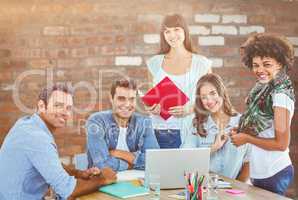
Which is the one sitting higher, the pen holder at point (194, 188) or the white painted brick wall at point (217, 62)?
the white painted brick wall at point (217, 62)

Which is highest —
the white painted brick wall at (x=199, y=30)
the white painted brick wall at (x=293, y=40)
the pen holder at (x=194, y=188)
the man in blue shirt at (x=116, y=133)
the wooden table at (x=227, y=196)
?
the white painted brick wall at (x=199, y=30)

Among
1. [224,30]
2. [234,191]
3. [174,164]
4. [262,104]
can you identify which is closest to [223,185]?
[234,191]

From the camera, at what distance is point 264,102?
385 centimetres

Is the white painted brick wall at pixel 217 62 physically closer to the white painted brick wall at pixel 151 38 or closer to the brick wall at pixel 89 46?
the brick wall at pixel 89 46

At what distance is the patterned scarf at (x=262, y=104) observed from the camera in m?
3.79

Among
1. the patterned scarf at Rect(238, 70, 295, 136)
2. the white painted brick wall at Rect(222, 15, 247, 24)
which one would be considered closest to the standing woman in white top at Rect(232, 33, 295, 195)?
the patterned scarf at Rect(238, 70, 295, 136)

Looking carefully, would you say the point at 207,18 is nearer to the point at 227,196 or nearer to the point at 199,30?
the point at 199,30

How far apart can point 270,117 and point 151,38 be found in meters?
1.10

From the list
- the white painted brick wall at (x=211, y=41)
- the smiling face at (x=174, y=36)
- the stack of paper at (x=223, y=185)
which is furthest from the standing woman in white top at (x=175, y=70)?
the stack of paper at (x=223, y=185)

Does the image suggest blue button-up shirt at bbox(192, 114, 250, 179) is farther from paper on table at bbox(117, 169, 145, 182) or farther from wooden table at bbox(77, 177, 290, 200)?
wooden table at bbox(77, 177, 290, 200)

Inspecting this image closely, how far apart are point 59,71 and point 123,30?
58cm

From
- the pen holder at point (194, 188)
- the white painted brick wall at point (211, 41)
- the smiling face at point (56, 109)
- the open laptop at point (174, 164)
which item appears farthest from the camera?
the white painted brick wall at point (211, 41)

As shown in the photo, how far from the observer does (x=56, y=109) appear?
3238 millimetres

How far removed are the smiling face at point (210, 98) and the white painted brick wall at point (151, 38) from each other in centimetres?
52
